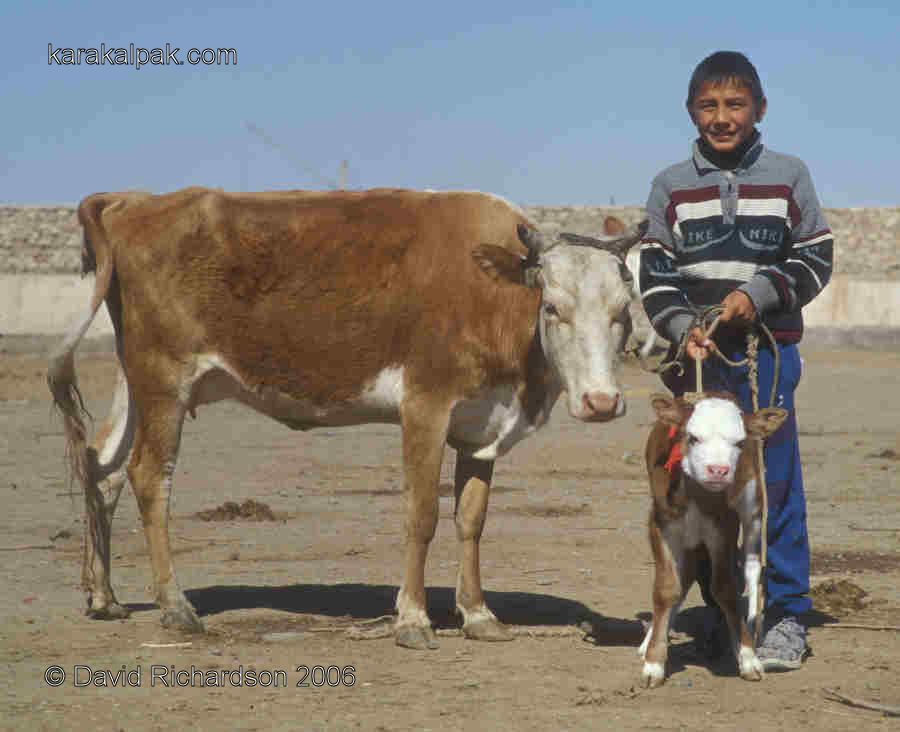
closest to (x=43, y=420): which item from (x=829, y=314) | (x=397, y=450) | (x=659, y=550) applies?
(x=397, y=450)

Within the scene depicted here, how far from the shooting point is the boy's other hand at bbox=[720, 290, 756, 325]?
6133 mm

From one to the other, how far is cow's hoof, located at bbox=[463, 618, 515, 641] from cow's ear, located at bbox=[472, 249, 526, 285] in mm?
1622

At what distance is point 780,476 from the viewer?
6469mm

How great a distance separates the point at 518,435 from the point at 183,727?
2.55 meters

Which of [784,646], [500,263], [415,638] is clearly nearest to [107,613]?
[415,638]

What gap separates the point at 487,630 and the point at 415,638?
0.38m

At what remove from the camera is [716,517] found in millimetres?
5871

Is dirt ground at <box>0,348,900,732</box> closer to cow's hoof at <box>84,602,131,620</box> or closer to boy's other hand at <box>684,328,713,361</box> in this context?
cow's hoof at <box>84,602,131,620</box>

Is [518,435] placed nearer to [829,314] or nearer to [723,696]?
[723,696]

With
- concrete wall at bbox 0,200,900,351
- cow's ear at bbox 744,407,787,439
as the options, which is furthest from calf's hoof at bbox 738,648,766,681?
concrete wall at bbox 0,200,900,351

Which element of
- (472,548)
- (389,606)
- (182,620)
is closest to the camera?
(182,620)

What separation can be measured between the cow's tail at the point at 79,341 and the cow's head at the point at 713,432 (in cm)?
330

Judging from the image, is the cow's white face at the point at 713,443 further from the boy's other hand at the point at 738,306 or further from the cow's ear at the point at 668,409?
the boy's other hand at the point at 738,306

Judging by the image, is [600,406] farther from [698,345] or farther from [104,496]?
[104,496]
